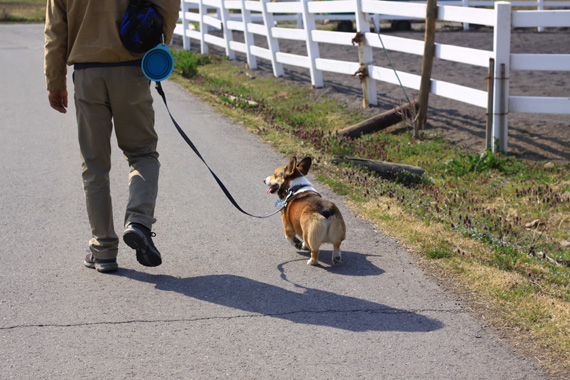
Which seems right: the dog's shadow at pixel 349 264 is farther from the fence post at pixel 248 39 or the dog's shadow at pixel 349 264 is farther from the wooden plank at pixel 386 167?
the fence post at pixel 248 39

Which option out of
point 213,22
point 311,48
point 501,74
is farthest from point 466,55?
point 213,22

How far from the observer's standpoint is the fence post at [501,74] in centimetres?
771

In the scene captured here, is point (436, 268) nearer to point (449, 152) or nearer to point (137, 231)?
point (137, 231)

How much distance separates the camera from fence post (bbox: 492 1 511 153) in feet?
25.3

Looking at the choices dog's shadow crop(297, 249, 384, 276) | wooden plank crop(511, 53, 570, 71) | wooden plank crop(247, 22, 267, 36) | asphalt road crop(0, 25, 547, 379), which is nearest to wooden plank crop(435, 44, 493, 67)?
wooden plank crop(511, 53, 570, 71)

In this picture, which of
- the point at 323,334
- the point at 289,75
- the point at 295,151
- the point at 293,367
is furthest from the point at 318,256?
the point at 289,75

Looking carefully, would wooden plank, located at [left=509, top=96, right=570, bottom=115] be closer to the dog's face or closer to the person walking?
the dog's face

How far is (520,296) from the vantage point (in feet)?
14.1

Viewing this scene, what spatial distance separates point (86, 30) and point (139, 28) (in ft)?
1.20

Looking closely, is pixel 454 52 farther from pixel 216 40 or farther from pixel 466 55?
pixel 216 40

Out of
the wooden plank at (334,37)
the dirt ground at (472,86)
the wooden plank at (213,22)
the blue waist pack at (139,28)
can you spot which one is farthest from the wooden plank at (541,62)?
the wooden plank at (213,22)

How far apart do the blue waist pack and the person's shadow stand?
1.56 metres

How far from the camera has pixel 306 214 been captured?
16.4 feet

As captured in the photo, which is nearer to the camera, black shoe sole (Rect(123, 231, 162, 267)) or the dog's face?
black shoe sole (Rect(123, 231, 162, 267))
